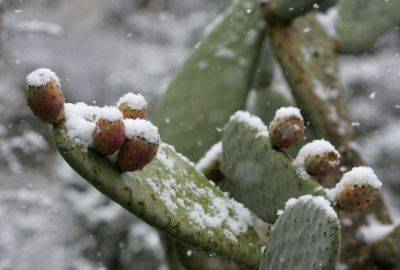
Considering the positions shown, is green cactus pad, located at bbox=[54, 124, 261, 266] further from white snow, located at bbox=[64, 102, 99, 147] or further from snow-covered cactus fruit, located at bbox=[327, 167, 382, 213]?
snow-covered cactus fruit, located at bbox=[327, 167, 382, 213]

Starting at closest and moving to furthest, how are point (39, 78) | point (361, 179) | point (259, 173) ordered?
point (39, 78) → point (361, 179) → point (259, 173)

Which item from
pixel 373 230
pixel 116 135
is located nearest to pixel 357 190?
pixel 116 135

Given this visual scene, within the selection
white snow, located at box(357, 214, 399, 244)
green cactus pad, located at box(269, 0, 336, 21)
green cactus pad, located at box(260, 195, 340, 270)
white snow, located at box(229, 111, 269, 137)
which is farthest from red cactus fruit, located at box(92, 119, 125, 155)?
green cactus pad, located at box(269, 0, 336, 21)

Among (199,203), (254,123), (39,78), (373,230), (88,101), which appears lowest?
(88,101)

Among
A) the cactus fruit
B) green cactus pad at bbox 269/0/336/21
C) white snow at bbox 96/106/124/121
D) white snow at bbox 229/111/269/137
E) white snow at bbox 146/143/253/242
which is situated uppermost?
green cactus pad at bbox 269/0/336/21

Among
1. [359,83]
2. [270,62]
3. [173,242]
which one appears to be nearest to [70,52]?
[359,83]

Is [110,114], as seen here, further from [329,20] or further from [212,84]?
[329,20]
